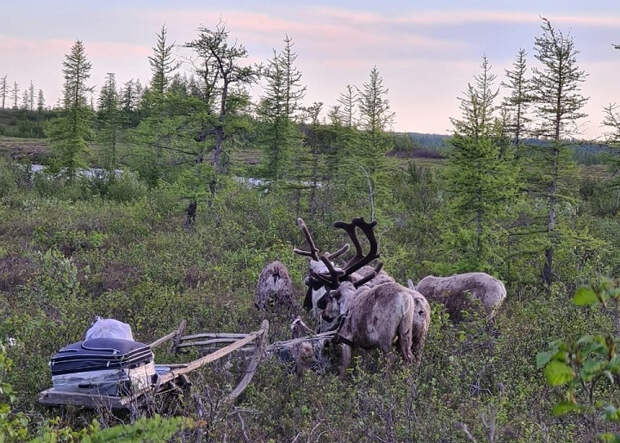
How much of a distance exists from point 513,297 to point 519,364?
4.55m

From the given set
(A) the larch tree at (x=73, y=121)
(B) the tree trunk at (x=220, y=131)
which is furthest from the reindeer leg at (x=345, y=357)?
(A) the larch tree at (x=73, y=121)

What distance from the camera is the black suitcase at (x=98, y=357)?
5.08 m

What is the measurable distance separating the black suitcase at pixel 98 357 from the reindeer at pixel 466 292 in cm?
563

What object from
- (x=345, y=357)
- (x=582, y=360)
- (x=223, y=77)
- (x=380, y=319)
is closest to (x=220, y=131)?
(x=223, y=77)

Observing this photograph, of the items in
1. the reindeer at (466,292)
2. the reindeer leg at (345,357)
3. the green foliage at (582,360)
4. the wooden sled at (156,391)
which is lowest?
the reindeer leg at (345,357)

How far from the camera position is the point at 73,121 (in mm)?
27203

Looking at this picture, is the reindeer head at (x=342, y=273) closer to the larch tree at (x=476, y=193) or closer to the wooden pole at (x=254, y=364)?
the wooden pole at (x=254, y=364)

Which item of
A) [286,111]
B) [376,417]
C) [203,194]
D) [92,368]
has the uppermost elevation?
[286,111]

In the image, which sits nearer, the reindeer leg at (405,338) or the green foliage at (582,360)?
the green foliage at (582,360)

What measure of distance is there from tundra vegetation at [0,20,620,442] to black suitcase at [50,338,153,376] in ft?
1.46

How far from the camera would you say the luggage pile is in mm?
5059

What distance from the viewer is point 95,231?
16.3 m

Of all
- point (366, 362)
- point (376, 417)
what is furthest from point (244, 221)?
point (376, 417)

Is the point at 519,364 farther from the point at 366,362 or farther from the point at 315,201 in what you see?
the point at 315,201
